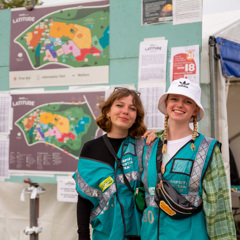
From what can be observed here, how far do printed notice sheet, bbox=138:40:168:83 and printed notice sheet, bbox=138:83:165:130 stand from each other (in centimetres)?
6

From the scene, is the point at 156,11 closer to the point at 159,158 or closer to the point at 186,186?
the point at 159,158

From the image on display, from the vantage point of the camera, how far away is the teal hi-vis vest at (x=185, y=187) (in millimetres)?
1478

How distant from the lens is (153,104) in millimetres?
2535

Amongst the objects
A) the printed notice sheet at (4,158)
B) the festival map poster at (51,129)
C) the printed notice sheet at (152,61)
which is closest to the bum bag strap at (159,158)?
the printed notice sheet at (152,61)

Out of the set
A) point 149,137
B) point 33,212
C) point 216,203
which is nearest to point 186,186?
point 216,203

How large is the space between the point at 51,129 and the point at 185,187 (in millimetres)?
1573

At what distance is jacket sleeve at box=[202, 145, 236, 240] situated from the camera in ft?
4.76

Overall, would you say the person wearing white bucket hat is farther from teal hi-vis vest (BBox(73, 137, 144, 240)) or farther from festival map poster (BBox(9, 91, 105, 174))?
festival map poster (BBox(9, 91, 105, 174))

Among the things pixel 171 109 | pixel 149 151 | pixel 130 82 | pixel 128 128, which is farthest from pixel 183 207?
pixel 130 82

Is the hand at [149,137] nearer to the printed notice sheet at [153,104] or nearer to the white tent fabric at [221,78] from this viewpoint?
the printed notice sheet at [153,104]

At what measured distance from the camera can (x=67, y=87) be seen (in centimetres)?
275

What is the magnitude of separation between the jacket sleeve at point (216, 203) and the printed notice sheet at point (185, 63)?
102 cm

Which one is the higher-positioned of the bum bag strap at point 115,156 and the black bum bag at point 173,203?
the bum bag strap at point 115,156

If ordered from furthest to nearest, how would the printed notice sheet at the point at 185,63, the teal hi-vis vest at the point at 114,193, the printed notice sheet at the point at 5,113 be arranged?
the printed notice sheet at the point at 5,113 → the printed notice sheet at the point at 185,63 → the teal hi-vis vest at the point at 114,193
